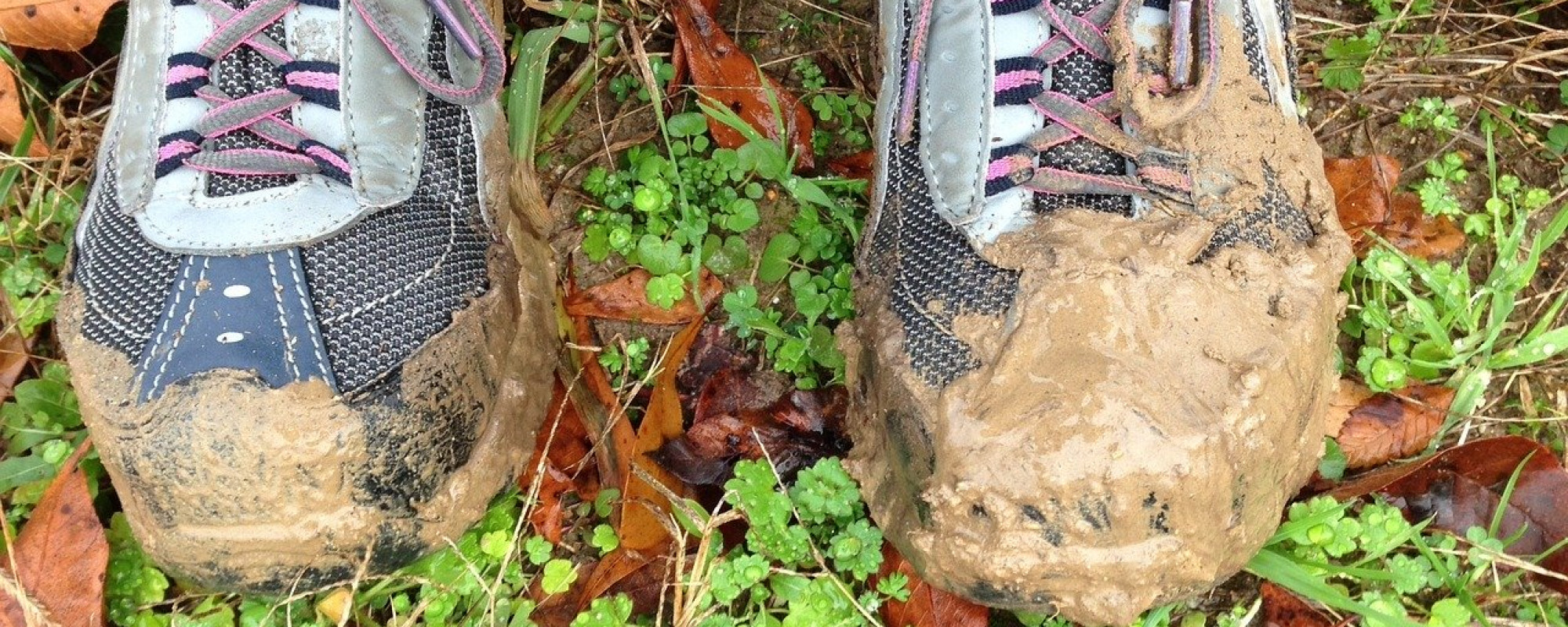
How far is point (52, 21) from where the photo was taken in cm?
224

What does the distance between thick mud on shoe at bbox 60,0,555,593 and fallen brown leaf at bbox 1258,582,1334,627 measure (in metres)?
1.48

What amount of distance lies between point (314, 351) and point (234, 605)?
0.77 m

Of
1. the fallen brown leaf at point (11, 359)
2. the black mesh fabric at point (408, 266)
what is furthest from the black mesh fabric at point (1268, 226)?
the fallen brown leaf at point (11, 359)

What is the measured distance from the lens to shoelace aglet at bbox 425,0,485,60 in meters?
1.88

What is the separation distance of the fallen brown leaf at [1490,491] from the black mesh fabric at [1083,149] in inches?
35.0

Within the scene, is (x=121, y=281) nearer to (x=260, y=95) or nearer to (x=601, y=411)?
(x=260, y=95)

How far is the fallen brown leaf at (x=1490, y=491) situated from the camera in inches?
83.4

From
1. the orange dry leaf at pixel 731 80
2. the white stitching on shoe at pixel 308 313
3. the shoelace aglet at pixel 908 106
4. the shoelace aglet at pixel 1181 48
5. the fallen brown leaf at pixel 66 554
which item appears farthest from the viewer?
the orange dry leaf at pixel 731 80

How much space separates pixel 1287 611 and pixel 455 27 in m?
1.90

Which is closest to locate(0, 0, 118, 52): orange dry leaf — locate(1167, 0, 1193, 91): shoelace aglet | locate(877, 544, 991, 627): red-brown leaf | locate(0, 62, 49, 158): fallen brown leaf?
locate(0, 62, 49, 158): fallen brown leaf

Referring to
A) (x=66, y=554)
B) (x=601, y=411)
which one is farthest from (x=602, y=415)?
(x=66, y=554)

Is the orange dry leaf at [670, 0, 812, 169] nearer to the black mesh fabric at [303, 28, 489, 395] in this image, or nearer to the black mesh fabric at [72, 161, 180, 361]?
the black mesh fabric at [303, 28, 489, 395]

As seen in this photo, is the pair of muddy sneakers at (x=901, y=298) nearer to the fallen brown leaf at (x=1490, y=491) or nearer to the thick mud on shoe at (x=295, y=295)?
the thick mud on shoe at (x=295, y=295)

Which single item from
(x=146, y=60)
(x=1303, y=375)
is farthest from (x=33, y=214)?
(x=1303, y=375)
